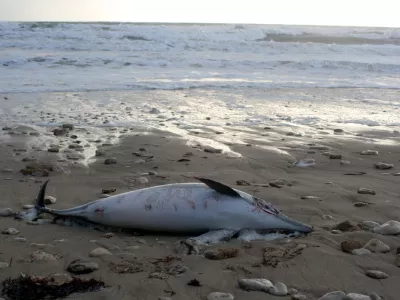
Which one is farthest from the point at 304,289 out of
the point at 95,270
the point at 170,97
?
the point at 170,97

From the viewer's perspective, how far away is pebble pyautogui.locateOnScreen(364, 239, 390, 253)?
3637 mm

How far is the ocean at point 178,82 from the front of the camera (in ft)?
32.1

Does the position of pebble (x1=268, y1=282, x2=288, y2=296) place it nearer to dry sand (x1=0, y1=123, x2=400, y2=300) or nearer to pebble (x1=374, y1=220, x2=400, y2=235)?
dry sand (x1=0, y1=123, x2=400, y2=300)

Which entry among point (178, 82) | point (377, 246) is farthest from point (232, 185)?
point (178, 82)

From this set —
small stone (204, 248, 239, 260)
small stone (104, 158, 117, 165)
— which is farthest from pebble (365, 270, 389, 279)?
small stone (104, 158, 117, 165)

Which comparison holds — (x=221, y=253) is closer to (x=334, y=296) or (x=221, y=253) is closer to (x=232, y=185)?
(x=334, y=296)

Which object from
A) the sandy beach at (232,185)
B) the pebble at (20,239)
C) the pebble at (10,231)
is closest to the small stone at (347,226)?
the sandy beach at (232,185)

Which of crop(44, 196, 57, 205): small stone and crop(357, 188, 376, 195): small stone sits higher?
crop(357, 188, 376, 195): small stone

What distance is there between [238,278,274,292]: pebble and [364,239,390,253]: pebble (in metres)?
1.04

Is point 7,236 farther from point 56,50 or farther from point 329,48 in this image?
point 329,48

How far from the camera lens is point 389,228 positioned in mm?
3977

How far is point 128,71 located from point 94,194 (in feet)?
45.0

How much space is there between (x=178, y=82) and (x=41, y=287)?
41.9 feet

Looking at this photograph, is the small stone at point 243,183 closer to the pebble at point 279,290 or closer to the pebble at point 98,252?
the pebble at point 98,252
